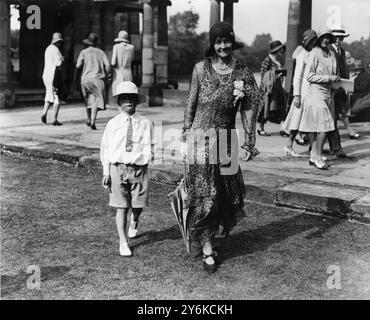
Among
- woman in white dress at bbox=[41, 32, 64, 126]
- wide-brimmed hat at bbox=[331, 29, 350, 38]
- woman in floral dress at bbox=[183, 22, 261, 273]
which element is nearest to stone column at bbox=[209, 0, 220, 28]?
woman in white dress at bbox=[41, 32, 64, 126]

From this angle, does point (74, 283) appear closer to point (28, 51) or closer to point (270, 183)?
point (270, 183)

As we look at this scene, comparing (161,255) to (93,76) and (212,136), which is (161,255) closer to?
(212,136)

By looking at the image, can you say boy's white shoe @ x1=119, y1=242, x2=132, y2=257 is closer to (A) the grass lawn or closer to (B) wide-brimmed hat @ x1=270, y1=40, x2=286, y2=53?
(A) the grass lawn

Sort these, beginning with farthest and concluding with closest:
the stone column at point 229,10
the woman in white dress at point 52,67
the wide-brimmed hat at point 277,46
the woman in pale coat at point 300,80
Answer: the stone column at point 229,10 < the woman in white dress at point 52,67 < the wide-brimmed hat at point 277,46 < the woman in pale coat at point 300,80

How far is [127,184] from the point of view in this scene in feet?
14.4

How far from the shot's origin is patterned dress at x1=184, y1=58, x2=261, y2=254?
408cm

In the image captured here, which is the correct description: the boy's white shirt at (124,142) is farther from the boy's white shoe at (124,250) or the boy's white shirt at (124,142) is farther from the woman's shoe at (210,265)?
the woman's shoe at (210,265)

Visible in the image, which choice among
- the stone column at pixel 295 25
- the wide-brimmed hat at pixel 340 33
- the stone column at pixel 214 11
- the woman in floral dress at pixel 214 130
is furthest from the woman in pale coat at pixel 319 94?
the stone column at pixel 214 11

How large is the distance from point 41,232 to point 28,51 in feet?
54.3

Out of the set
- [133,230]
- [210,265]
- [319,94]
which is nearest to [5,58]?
[319,94]

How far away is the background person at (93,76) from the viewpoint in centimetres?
1041

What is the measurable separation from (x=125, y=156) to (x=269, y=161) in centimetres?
357

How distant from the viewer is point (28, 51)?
2014 centimetres
